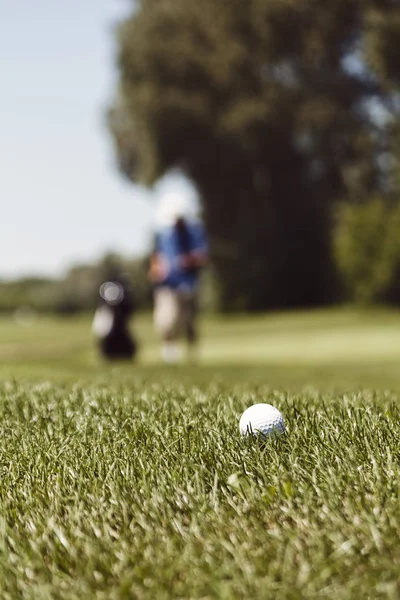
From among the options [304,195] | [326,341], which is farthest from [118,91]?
[326,341]

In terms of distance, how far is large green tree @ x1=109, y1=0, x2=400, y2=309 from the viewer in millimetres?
35406

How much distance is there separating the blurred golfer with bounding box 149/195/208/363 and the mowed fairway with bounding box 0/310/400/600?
808 centimetres

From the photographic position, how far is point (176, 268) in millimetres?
12836

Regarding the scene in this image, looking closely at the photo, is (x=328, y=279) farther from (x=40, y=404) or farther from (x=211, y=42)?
(x=40, y=404)

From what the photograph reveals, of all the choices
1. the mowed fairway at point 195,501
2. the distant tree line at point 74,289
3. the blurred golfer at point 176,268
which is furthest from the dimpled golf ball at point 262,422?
the distant tree line at point 74,289

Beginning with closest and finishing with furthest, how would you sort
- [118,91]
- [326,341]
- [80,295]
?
[326,341] < [118,91] < [80,295]

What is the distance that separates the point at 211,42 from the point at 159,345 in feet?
68.6

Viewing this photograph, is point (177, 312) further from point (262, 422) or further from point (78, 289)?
point (78, 289)

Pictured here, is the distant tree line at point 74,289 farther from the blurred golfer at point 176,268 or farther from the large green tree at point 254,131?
the blurred golfer at point 176,268

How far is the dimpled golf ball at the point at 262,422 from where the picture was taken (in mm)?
3596

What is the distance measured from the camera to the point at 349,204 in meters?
36.7

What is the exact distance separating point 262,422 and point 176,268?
9.30 meters

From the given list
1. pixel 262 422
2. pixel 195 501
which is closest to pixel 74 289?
pixel 262 422

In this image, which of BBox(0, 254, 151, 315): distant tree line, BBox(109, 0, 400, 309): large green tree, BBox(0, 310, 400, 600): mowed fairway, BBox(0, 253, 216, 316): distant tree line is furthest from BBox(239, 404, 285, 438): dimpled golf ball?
BBox(0, 254, 151, 315): distant tree line
